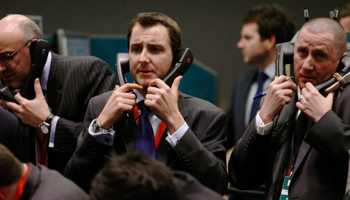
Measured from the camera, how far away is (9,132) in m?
1.92

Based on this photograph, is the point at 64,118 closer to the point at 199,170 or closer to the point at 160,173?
the point at 199,170

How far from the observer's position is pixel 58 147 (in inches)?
81.7

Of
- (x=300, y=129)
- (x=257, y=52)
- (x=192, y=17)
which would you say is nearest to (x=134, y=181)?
(x=300, y=129)

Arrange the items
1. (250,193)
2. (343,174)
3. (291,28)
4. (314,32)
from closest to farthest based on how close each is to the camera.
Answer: (343,174) < (314,32) < (250,193) < (291,28)

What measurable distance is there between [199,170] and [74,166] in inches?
20.5

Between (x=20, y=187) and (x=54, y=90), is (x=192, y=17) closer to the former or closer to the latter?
(x=54, y=90)

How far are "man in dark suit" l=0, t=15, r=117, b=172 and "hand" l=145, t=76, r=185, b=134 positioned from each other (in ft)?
1.76

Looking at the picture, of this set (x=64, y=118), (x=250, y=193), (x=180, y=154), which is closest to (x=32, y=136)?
(x=64, y=118)

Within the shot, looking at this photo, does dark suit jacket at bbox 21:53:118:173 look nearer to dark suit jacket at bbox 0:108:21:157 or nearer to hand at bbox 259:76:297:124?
dark suit jacket at bbox 0:108:21:157

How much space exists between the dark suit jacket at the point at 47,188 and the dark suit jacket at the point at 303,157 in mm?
804

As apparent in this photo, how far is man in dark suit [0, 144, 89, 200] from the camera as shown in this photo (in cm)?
120

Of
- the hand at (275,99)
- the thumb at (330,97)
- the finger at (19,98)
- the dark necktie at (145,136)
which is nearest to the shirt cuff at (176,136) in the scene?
the dark necktie at (145,136)

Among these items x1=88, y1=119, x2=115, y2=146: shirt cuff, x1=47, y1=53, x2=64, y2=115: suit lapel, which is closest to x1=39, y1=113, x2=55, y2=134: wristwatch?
x1=47, y1=53, x2=64, y2=115: suit lapel

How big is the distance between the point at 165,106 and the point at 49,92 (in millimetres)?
759
